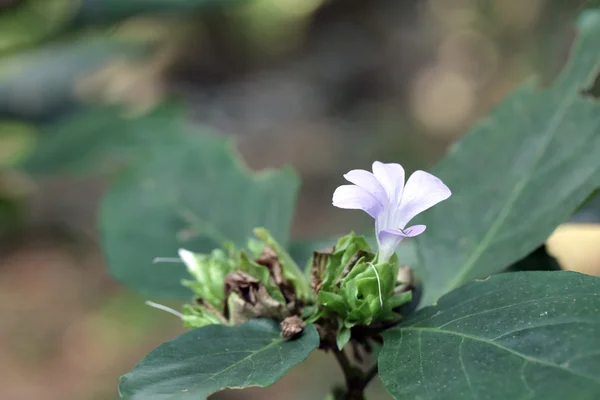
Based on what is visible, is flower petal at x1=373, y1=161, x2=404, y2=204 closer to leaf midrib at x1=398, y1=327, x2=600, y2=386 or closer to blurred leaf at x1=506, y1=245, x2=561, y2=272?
leaf midrib at x1=398, y1=327, x2=600, y2=386

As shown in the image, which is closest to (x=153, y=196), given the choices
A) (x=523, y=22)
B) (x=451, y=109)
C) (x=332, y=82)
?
(x=523, y=22)

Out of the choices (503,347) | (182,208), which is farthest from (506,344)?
(182,208)

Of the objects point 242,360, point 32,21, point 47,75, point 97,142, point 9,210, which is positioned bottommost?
point 242,360

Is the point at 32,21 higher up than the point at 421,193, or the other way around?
the point at 32,21

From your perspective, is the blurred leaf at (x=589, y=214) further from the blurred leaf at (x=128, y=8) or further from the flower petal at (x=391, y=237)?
the blurred leaf at (x=128, y=8)

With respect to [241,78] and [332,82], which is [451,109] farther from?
[241,78]

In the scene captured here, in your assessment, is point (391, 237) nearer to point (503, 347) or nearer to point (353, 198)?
point (353, 198)
